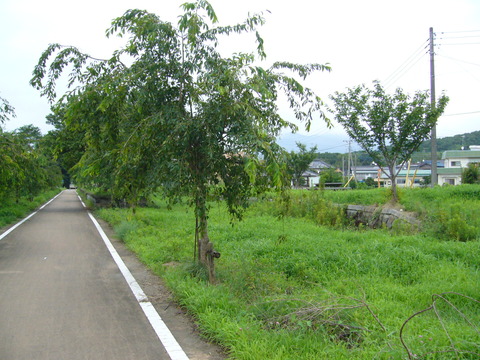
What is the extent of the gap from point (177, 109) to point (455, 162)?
53.3m

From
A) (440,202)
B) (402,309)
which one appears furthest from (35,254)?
(440,202)

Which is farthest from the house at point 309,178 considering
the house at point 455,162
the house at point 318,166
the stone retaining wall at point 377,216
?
the stone retaining wall at point 377,216

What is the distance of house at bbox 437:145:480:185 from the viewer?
44281 mm

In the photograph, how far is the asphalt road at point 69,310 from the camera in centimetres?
453

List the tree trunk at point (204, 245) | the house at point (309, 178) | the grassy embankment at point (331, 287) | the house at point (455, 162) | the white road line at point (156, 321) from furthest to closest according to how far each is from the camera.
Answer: the house at point (309, 178) → the house at point (455, 162) → the tree trunk at point (204, 245) → the white road line at point (156, 321) → the grassy embankment at point (331, 287)

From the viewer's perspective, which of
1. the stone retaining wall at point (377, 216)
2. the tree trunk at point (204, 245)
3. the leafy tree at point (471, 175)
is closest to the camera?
Result: the tree trunk at point (204, 245)

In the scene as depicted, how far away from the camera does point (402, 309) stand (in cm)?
550

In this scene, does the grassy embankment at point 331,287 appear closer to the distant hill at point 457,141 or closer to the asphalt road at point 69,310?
the asphalt road at point 69,310

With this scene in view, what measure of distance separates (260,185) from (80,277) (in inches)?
165

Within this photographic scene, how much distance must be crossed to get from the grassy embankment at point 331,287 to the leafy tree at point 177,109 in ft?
3.01

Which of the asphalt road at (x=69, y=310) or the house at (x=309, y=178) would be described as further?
the house at (x=309, y=178)

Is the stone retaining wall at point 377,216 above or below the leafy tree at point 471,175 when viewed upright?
below

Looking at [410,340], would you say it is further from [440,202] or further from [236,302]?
[440,202]

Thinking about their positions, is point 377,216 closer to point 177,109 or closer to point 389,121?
point 389,121
